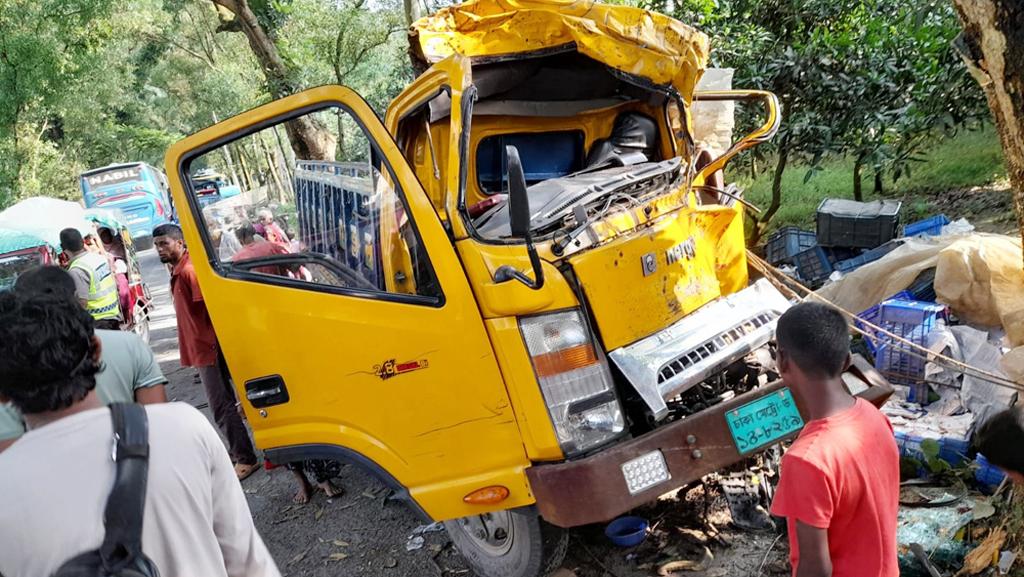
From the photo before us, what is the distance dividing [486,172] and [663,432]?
2.27 m

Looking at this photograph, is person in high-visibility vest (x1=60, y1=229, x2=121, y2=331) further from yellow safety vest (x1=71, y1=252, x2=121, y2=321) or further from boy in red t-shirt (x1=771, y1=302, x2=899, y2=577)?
boy in red t-shirt (x1=771, y1=302, x2=899, y2=577)

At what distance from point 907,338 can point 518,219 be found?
336cm

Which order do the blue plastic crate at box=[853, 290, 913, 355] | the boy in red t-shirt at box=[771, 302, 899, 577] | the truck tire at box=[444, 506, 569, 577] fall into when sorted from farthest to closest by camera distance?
the blue plastic crate at box=[853, 290, 913, 355]
the truck tire at box=[444, 506, 569, 577]
the boy in red t-shirt at box=[771, 302, 899, 577]

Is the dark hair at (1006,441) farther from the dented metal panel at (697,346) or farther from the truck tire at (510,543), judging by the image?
the truck tire at (510,543)

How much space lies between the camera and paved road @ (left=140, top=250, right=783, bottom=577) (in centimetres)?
329

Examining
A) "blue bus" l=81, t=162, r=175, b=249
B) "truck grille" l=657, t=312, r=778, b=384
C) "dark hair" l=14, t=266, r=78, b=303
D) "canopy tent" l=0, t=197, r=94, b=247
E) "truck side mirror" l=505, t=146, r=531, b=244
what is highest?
"blue bus" l=81, t=162, r=175, b=249

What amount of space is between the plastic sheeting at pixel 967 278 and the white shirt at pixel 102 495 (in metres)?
4.52

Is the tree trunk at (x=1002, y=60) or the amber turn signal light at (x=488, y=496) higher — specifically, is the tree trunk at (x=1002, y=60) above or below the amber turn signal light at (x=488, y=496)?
above

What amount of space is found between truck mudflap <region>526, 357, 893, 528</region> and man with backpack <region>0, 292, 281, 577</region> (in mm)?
1305

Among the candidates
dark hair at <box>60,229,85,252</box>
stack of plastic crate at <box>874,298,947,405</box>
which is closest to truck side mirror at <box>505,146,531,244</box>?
stack of plastic crate at <box>874,298,947,405</box>

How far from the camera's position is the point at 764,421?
284 cm

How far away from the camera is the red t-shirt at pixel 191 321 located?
4.79 metres

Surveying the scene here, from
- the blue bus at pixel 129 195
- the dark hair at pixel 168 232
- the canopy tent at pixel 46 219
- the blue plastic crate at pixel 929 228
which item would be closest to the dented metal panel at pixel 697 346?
the dark hair at pixel 168 232

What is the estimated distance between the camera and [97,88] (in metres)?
25.0
